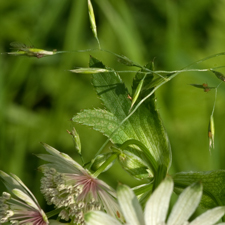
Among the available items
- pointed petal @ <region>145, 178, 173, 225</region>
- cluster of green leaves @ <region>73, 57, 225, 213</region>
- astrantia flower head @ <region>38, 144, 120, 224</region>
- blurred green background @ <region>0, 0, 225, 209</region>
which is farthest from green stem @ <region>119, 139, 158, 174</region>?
blurred green background @ <region>0, 0, 225, 209</region>

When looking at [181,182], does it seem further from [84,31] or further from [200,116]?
[84,31]

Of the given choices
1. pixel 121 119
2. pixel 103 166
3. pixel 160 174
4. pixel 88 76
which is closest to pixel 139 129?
pixel 121 119

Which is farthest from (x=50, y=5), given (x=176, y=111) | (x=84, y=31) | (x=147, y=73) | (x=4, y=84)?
(x=147, y=73)

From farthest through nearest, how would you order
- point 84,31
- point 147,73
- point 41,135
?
point 84,31 → point 41,135 → point 147,73

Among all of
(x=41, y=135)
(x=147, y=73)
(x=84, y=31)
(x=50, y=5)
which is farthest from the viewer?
(x=84, y=31)

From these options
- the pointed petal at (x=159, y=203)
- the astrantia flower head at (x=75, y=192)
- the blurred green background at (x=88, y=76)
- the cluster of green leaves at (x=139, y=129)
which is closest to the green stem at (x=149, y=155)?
the cluster of green leaves at (x=139, y=129)

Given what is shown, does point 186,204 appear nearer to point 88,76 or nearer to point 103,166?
point 103,166

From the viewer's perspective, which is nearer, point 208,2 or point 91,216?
point 91,216
